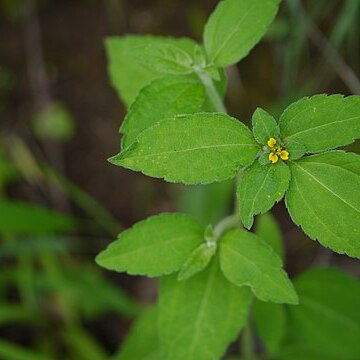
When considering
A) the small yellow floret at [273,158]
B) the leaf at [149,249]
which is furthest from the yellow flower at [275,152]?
the leaf at [149,249]

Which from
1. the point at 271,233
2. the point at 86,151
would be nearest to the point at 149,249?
the point at 271,233

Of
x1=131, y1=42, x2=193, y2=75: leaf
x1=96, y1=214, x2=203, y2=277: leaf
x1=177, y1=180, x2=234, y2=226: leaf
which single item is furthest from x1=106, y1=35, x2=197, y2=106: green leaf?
x1=177, y1=180, x2=234, y2=226: leaf

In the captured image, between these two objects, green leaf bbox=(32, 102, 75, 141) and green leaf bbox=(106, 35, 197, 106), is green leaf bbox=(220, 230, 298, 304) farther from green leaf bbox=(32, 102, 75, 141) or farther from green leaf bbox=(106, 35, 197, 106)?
green leaf bbox=(32, 102, 75, 141)

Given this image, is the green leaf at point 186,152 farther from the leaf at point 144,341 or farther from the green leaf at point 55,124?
the green leaf at point 55,124

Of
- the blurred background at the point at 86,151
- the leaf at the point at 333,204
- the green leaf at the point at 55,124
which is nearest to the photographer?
the leaf at the point at 333,204

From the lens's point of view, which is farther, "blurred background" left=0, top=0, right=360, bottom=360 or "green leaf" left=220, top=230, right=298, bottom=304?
→ "blurred background" left=0, top=0, right=360, bottom=360

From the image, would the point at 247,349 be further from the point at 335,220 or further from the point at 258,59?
the point at 258,59

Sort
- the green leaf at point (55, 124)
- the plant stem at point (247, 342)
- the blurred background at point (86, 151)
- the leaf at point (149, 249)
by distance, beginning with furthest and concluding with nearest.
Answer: the green leaf at point (55, 124)
the blurred background at point (86, 151)
the plant stem at point (247, 342)
the leaf at point (149, 249)

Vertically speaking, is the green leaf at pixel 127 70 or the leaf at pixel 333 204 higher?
the green leaf at pixel 127 70

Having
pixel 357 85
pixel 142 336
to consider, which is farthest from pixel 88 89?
pixel 142 336
